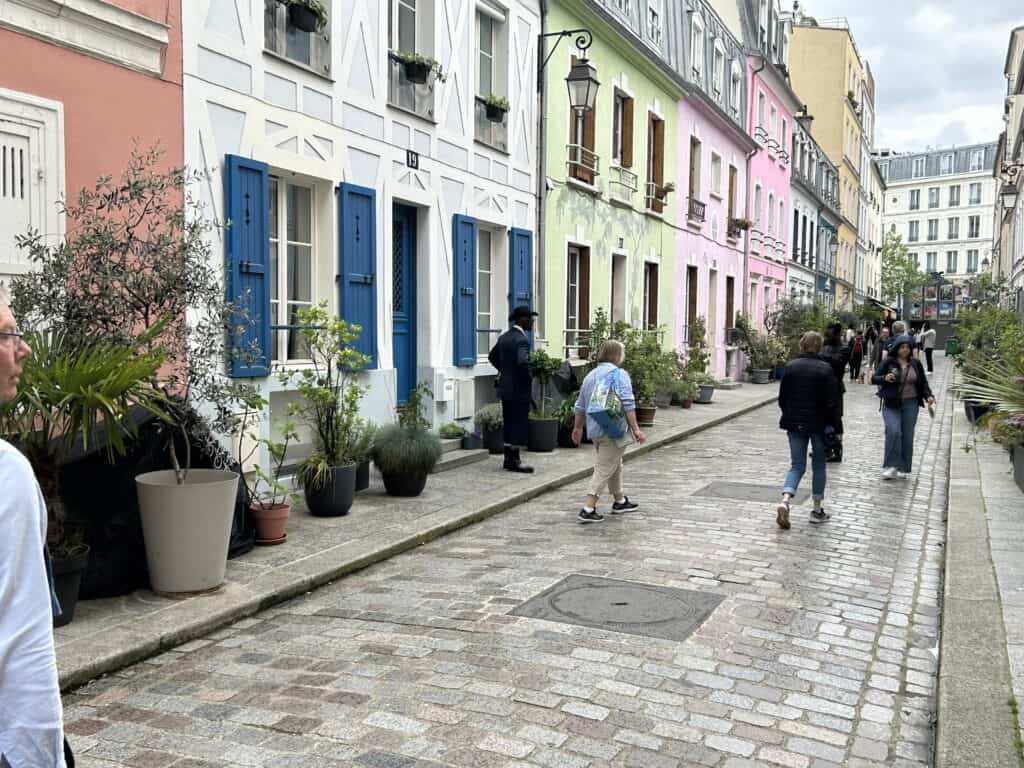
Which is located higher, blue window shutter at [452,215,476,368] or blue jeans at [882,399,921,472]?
blue window shutter at [452,215,476,368]

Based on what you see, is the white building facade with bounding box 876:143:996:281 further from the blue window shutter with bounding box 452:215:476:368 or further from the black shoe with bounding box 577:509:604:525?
the black shoe with bounding box 577:509:604:525

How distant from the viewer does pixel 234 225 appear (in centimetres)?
806

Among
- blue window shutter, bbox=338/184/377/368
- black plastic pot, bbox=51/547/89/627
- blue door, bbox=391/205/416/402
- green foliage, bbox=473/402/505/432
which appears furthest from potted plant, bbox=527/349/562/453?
black plastic pot, bbox=51/547/89/627

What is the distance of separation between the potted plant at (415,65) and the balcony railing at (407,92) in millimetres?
34

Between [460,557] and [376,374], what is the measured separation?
141 inches

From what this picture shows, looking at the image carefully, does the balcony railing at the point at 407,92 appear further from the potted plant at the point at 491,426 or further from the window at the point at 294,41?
the potted plant at the point at 491,426

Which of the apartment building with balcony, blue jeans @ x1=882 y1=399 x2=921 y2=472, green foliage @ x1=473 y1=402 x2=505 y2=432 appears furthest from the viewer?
the apartment building with balcony

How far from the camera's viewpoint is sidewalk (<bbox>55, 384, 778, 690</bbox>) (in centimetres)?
482

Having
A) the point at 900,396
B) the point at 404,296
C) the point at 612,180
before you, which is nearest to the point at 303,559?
the point at 404,296

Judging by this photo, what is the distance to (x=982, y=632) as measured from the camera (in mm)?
5090

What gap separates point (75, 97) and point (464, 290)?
19.3 ft

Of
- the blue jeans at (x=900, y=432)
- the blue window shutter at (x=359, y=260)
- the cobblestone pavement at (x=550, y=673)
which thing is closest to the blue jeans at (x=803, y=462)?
the cobblestone pavement at (x=550, y=673)

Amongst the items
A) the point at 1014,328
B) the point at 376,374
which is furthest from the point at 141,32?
the point at 1014,328

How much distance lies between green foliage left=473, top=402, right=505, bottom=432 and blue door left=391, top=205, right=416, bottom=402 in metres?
0.93
